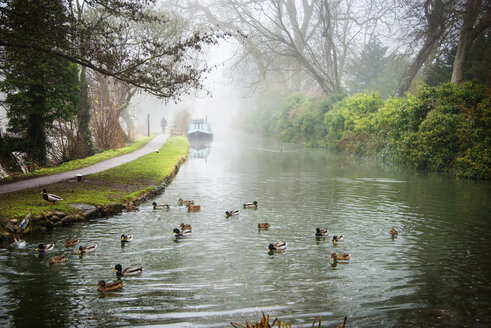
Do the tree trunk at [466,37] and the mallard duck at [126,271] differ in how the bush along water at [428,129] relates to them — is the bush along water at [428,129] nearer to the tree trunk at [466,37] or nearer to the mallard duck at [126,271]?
the tree trunk at [466,37]

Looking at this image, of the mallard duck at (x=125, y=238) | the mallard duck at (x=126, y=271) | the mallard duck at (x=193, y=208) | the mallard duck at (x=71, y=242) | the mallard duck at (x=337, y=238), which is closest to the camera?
the mallard duck at (x=126, y=271)

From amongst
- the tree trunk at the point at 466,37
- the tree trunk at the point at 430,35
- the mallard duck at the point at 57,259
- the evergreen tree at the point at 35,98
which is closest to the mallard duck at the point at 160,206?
the mallard duck at the point at 57,259

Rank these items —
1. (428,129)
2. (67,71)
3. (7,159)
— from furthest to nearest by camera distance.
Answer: (428,129) → (67,71) → (7,159)

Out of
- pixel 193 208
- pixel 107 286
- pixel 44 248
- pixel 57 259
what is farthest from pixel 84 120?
pixel 107 286

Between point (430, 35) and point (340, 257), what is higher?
point (430, 35)

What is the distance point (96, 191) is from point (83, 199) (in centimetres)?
154

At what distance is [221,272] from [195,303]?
142 cm

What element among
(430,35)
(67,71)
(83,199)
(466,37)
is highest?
(430,35)

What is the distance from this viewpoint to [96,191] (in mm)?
14195

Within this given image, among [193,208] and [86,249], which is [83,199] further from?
[86,249]

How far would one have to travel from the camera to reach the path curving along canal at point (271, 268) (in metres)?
6.23

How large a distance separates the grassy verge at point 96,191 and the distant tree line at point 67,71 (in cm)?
349

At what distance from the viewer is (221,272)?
7988mm

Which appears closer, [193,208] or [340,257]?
[340,257]
